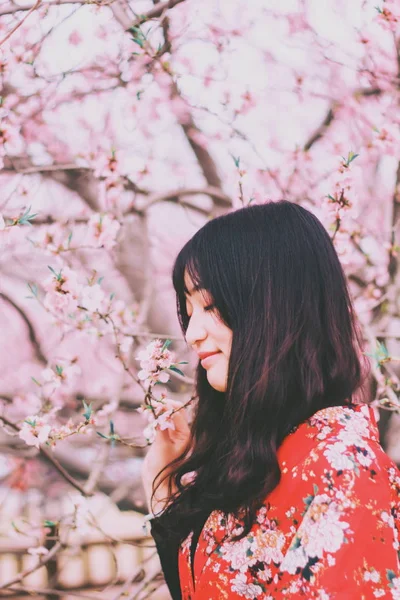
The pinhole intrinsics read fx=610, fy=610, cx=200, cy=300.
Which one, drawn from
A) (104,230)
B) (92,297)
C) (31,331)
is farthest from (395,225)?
(31,331)

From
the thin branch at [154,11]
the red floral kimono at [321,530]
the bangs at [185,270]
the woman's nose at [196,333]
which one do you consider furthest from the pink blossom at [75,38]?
the red floral kimono at [321,530]

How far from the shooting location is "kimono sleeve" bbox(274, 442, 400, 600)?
88 centimetres

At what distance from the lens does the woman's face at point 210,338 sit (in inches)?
46.4

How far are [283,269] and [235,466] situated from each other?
0.38m

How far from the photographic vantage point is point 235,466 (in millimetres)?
1142

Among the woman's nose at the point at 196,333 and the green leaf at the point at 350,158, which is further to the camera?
the green leaf at the point at 350,158

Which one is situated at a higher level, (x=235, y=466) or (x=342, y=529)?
(x=342, y=529)

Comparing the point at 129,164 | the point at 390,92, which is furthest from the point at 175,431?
the point at 390,92

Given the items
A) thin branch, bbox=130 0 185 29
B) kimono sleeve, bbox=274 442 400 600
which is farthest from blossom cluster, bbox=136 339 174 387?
thin branch, bbox=130 0 185 29

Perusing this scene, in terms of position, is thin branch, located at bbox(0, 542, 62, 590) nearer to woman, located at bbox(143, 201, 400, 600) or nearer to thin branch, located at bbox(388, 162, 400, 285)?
woman, located at bbox(143, 201, 400, 600)

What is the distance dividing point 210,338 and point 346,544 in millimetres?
455

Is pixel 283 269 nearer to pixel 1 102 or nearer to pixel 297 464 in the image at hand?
pixel 297 464

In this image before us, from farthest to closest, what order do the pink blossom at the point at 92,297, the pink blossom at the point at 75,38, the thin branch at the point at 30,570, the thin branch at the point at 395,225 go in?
the pink blossom at the point at 75,38, the thin branch at the point at 395,225, the thin branch at the point at 30,570, the pink blossom at the point at 92,297

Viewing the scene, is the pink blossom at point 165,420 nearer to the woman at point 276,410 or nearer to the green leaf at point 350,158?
the woman at point 276,410
